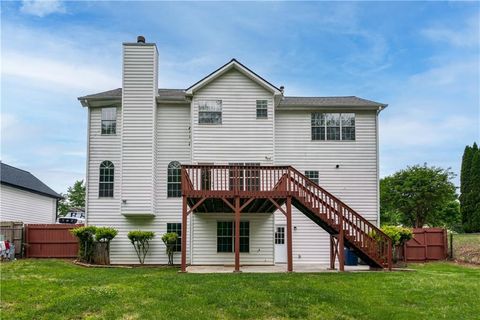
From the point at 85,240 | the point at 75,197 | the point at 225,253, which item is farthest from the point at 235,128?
the point at 75,197

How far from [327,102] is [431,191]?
53.0ft

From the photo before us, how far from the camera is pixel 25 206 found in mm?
28594

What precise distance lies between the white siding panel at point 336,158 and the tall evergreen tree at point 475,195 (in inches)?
818

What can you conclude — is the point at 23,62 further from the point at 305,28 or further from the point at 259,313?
the point at 259,313

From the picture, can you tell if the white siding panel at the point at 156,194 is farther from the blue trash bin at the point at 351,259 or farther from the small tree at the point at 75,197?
the small tree at the point at 75,197

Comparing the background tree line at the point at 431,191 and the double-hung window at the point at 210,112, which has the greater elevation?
the double-hung window at the point at 210,112

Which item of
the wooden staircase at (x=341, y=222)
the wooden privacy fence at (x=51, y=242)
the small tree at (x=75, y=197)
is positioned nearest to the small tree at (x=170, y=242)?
the wooden privacy fence at (x=51, y=242)

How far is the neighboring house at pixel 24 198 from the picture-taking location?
26147 mm

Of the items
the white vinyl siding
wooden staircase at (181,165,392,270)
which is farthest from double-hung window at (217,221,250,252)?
wooden staircase at (181,165,392,270)

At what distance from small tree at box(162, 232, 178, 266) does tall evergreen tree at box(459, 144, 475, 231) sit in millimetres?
28038

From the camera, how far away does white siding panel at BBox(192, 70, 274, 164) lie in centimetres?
1950

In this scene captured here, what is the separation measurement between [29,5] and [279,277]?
39.4ft

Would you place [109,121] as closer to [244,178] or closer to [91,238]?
[91,238]

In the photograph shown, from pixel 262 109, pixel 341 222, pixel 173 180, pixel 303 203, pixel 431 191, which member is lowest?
pixel 341 222
